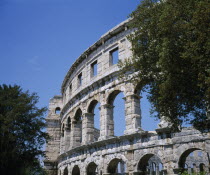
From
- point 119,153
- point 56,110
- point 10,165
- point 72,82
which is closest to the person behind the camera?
point 119,153

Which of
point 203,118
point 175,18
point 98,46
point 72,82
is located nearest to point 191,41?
point 175,18

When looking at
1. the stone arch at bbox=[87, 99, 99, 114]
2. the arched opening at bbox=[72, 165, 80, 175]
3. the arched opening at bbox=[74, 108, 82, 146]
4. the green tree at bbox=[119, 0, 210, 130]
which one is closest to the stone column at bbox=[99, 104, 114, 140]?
the stone arch at bbox=[87, 99, 99, 114]

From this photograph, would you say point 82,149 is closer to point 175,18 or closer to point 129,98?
point 129,98

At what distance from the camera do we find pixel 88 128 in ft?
58.6

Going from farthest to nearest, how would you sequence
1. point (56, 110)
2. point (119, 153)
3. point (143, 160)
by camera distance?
1. point (56, 110)
2. point (119, 153)
3. point (143, 160)

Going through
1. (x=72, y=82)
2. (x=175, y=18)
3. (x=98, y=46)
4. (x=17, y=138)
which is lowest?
(x=17, y=138)

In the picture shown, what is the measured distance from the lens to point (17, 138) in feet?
53.1

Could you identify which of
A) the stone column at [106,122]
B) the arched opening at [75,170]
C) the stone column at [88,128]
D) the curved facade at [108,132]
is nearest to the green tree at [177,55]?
the curved facade at [108,132]

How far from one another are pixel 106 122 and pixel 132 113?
7.36 feet

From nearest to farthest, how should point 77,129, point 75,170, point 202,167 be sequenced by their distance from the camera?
point 75,170 → point 77,129 → point 202,167

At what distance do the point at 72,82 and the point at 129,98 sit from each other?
871 centimetres

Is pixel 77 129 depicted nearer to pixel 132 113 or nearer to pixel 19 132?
pixel 19 132

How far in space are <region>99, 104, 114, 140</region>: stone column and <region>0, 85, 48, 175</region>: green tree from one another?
4213mm

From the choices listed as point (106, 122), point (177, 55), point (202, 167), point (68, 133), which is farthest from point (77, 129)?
point (202, 167)
